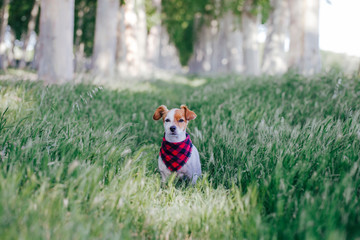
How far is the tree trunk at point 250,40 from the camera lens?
16.0m

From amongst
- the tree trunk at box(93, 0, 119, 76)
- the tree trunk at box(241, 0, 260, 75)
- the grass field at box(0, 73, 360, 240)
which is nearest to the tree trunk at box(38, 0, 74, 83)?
the grass field at box(0, 73, 360, 240)

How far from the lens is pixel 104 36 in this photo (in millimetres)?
9906

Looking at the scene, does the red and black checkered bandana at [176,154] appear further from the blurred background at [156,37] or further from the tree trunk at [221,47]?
the tree trunk at [221,47]

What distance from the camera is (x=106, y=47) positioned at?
9969 mm

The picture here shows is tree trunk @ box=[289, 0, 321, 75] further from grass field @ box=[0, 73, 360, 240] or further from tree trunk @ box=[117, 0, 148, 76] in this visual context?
tree trunk @ box=[117, 0, 148, 76]

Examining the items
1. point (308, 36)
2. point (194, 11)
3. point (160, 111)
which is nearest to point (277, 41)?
point (308, 36)

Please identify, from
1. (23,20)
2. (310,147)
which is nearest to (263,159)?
(310,147)

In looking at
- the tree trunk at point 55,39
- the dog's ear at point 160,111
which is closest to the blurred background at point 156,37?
the tree trunk at point 55,39

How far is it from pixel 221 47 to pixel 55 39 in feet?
65.3

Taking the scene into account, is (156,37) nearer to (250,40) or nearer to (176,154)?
(250,40)

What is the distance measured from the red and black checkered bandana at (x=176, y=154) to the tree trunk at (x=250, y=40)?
13.6 metres

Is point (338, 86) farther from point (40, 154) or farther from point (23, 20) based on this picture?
point (23, 20)

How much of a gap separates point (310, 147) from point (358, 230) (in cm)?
121

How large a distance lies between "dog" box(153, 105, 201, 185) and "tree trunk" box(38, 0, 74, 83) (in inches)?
160
